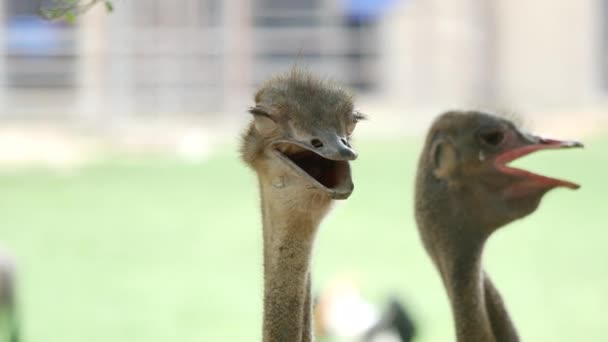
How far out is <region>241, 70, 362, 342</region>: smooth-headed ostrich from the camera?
231 centimetres

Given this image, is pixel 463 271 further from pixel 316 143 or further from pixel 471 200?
pixel 316 143

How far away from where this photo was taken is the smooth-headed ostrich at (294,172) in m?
2.31

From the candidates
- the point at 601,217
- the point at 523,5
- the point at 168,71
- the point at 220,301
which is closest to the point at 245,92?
the point at 168,71

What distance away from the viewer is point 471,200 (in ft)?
11.5

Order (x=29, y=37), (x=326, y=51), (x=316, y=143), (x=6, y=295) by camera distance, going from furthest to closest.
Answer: (x=29, y=37) < (x=326, y=51) < (x=6, y=295) < (x=316, y=143)

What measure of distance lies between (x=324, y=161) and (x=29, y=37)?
56.8 ft

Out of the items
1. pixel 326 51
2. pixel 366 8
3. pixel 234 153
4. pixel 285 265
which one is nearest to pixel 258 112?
pixel 285 265

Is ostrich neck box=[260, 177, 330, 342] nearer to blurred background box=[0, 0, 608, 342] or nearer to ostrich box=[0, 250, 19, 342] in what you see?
blurred background box=[0, 0, 608, 342]

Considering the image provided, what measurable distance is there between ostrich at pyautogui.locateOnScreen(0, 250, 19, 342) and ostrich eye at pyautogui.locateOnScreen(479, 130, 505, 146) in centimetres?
291

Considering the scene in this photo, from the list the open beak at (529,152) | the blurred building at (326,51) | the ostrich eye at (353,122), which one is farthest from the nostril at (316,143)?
the blurred building at (326,51)

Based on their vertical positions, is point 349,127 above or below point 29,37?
above

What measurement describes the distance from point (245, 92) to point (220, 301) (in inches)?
384

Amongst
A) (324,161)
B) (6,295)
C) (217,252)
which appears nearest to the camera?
(324,161)

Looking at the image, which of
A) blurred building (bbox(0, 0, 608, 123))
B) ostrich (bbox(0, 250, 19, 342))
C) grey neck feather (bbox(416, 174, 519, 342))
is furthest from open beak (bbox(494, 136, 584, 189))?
blurred building (bbox(0, 0, 608, 123))
